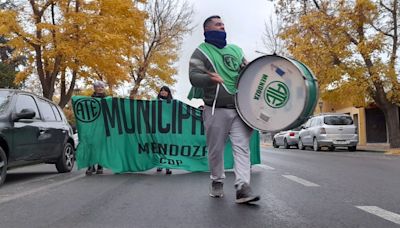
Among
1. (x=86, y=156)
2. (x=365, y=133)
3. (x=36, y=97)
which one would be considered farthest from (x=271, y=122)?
(x=365, y=133)

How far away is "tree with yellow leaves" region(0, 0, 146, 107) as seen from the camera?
65.5ft

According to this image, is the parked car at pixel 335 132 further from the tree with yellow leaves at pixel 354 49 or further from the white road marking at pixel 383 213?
the white road marking at pixel 383 213

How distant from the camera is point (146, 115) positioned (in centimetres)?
998

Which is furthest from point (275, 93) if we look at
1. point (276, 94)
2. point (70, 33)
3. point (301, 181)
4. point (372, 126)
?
point (372, 126)

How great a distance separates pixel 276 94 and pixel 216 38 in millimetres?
1016

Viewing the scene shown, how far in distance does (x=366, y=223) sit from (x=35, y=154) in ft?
20.2

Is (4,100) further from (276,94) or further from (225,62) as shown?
(276,94)

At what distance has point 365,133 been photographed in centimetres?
3703

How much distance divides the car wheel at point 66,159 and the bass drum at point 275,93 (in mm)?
5817

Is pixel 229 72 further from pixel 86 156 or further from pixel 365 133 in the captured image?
pixel 365 133

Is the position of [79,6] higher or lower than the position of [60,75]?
higher

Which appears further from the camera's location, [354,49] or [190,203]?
[354,49]

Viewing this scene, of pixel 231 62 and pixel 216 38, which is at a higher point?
pixel 216 38

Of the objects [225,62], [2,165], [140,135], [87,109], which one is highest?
[225,62]
